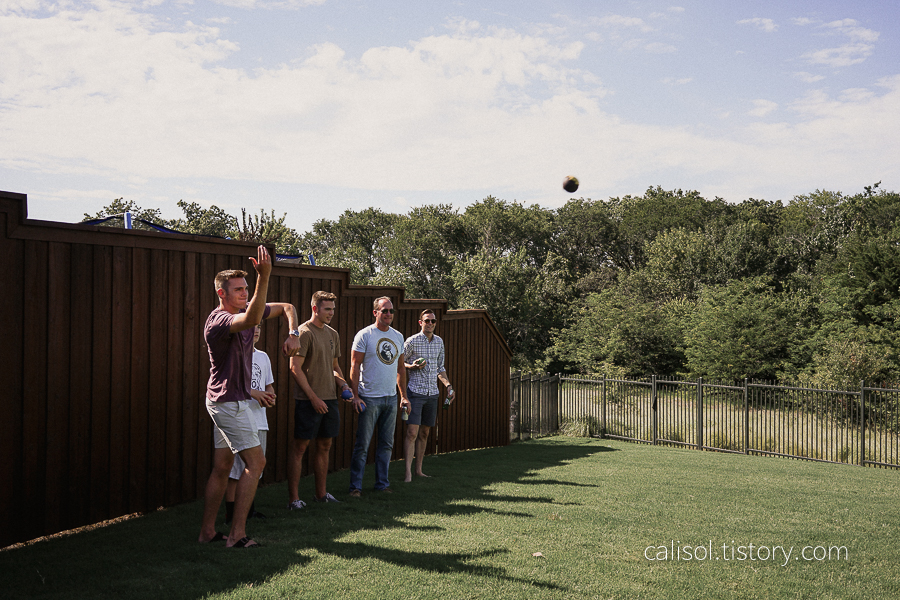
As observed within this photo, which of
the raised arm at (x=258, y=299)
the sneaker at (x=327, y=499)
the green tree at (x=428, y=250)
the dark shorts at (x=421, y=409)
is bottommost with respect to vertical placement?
the sneaker at (x=327, y=499)

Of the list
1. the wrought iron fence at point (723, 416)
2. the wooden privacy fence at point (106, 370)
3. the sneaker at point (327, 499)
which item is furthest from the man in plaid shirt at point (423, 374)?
the wrought iron fence at point (723, 416)

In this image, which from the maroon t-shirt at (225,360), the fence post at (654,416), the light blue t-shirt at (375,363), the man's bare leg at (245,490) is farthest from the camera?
the fence post at (654,416)

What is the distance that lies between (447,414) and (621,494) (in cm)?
500

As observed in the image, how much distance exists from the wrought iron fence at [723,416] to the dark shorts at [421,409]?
8.31 meters

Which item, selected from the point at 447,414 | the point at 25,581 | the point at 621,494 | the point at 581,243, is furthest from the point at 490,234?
the point at 25,581

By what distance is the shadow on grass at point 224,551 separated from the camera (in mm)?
3777

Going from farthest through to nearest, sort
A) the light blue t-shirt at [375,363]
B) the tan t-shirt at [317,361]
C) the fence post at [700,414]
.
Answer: the fence post at [700,414] → the light blue t-shirt at [375,363] → the tan t-shirt at [317,361]

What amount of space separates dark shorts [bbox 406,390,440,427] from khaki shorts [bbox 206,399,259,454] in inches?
126

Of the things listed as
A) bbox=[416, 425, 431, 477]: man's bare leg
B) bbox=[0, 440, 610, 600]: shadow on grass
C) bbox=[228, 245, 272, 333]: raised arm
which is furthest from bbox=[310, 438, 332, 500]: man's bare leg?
bbox=[228, 245, 272, 333]: raised arm

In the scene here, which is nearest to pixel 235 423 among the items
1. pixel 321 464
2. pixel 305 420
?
pixel 305 420

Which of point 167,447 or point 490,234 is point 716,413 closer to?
point 167,447

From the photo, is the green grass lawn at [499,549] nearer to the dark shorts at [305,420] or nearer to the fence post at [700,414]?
the dark shorts at [305,420]

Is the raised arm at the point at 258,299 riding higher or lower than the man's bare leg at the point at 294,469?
higher

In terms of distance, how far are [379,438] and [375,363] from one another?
78cm
